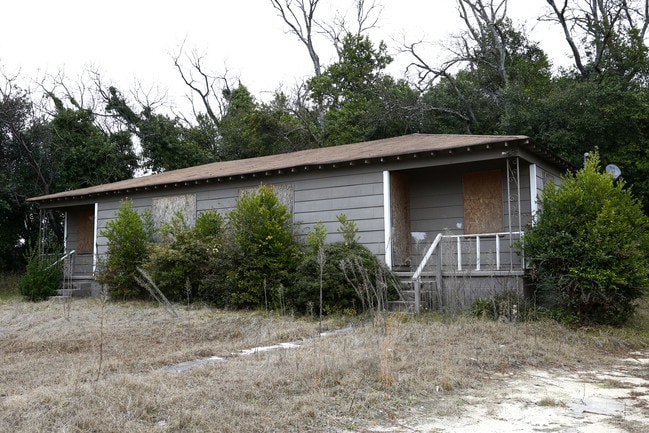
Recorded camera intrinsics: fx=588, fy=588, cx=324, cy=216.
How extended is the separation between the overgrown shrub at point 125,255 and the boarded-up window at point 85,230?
12.0 ft

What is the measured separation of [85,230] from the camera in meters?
17.7

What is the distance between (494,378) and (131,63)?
33483 mm

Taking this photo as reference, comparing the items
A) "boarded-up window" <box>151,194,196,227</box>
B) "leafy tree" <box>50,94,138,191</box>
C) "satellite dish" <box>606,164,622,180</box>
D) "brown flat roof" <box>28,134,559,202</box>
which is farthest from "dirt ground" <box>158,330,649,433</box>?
"leafy tree" <box>50,94,138,191</box>

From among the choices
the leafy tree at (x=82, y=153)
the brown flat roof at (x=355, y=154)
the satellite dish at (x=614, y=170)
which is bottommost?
the satellite dish at (x=614, y=170)

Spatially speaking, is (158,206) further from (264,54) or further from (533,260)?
(264,54)

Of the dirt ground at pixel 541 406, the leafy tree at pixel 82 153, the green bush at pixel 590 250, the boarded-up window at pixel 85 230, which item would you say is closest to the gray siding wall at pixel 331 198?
the green bush at pixel 590 250

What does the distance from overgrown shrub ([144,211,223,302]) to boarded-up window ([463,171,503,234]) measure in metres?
5.16

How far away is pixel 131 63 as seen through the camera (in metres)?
34.8

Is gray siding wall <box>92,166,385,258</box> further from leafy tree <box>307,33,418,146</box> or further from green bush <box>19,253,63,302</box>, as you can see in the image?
leafy tree <box>307,33,418,146</box>

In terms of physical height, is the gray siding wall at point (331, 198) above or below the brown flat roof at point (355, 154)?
below

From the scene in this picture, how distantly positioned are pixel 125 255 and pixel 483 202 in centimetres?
820

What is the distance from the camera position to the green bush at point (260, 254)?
11.0 metres

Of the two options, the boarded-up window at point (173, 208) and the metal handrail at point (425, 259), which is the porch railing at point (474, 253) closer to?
the metal handrail at point (425, 259)

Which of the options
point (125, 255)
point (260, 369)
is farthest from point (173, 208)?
point (260, 369)
